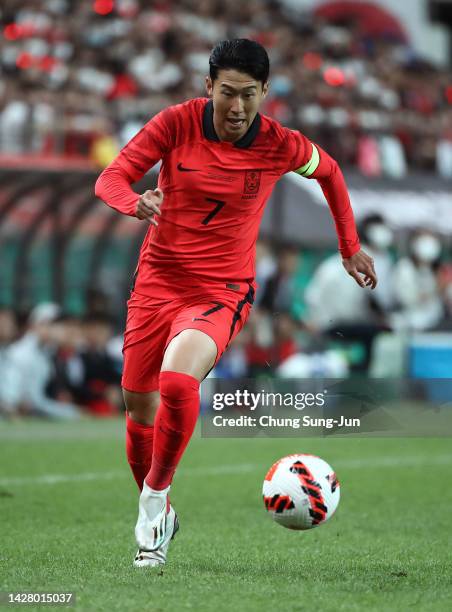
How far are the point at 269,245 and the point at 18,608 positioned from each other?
40.1ft

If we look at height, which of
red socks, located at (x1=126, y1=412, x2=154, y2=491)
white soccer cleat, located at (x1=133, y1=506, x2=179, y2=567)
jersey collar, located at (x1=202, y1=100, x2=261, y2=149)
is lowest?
white soccer cleat, located at (x1=133, y1=506, x2=179, y2=567)

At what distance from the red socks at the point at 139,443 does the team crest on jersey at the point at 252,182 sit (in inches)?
48.9

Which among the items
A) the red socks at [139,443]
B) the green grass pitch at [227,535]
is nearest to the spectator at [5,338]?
the green grass pitch at [227,535]

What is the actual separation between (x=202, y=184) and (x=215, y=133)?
25cm

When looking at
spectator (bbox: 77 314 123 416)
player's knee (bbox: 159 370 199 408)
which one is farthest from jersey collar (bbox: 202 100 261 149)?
spectator (bbox: 77 314 123 416)

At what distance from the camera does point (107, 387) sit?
1530cm

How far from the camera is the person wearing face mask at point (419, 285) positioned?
15289 mm

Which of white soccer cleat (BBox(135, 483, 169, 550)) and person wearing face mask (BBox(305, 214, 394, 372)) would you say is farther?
person wearing face mask (BBox(305, 214, 394, 372))

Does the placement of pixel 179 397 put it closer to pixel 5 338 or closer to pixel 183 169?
pixel 183 169

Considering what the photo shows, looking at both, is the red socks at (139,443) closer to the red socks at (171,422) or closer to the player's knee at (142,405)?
the player's knee at (142,405)

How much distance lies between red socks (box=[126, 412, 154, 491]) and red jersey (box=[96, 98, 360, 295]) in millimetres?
692

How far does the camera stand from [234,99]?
564 cm

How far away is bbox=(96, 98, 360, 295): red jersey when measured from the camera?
5.76m

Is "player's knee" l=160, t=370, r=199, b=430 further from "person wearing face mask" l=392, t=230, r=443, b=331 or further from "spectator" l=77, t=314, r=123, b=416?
"spectator" l=77, t=314, r=123, b=416
